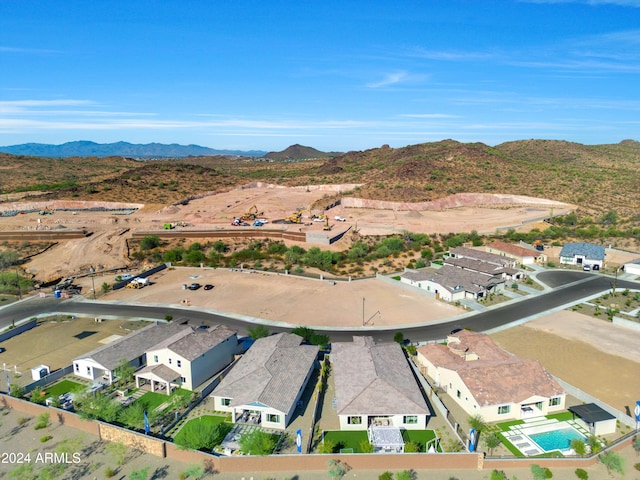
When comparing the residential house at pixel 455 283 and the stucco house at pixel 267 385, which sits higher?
the residential house at pixel 455 283

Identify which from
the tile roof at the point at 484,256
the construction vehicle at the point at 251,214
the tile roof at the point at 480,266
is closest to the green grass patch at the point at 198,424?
the tile roof at the point at 480,266

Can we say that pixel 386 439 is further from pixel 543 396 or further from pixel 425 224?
pixel 425 224

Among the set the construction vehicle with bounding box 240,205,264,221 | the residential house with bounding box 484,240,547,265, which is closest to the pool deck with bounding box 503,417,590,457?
the residential house with bounding box 484,240,547,265

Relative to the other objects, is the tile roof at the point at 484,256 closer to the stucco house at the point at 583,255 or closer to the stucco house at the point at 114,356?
the stucco house at the point at 583,255

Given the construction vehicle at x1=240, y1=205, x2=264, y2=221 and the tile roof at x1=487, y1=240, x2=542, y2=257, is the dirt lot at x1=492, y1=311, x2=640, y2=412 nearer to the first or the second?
the tile roof at x1=487, y1=240, x2=542, y2=257

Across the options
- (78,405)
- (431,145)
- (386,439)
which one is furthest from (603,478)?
(431,145)

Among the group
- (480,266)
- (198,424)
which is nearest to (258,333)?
(198,424)
